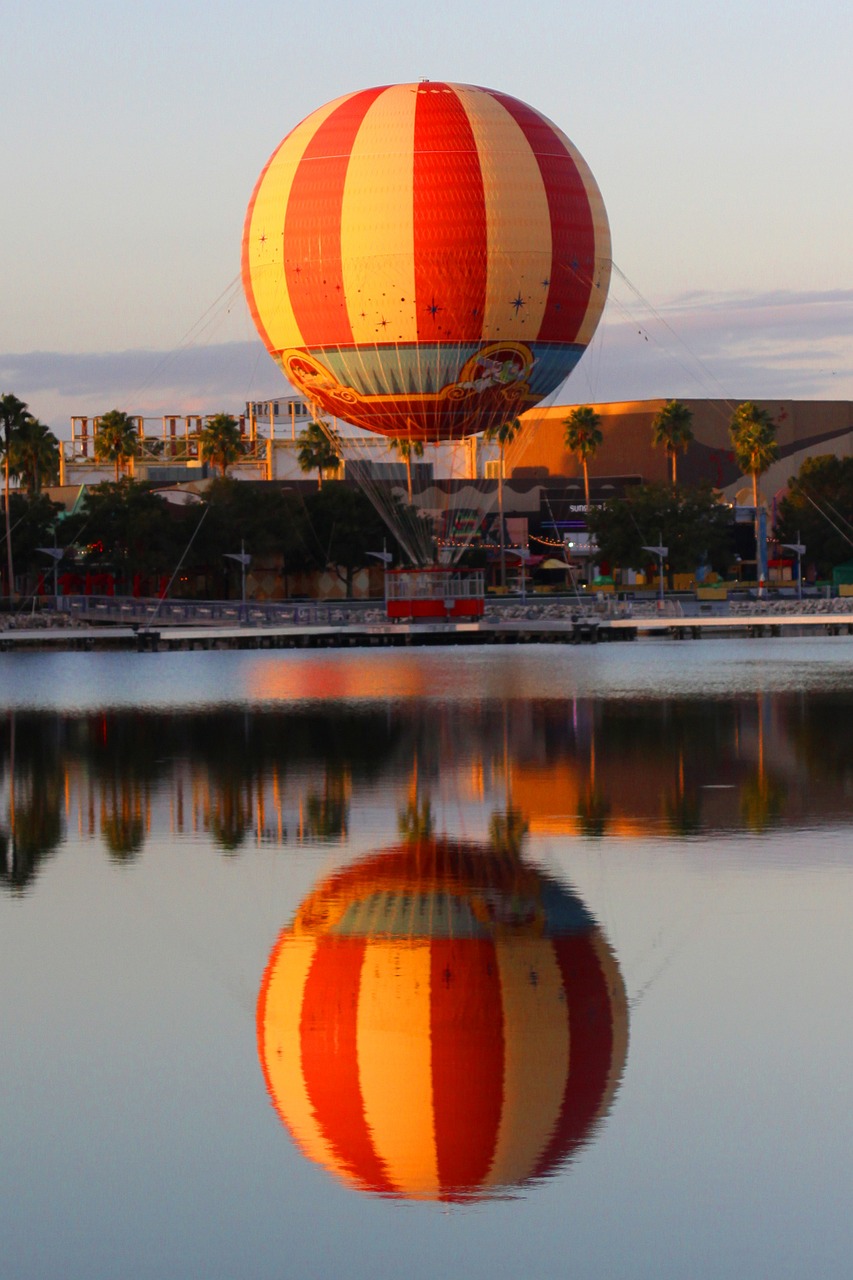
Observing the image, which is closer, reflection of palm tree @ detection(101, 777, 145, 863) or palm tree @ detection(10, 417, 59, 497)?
reflection of palm tree @ detection(101, 777, 145, 863)

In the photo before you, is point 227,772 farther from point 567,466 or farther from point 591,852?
point 567,466

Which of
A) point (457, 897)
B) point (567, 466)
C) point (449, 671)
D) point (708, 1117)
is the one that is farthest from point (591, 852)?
point (567, 466)

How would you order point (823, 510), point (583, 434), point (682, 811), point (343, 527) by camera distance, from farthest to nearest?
1. point (583, 434)
2. point (823, 510)
3. point (343, 527)
4. point (682, 811)

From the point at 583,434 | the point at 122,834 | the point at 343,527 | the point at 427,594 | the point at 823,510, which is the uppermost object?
the point at 583,434

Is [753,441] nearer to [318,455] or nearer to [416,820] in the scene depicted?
[318,455]

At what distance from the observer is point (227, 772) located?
3288cm

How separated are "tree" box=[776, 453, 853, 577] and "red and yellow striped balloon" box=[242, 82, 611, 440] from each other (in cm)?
7337

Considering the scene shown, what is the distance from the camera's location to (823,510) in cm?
Result: 14162

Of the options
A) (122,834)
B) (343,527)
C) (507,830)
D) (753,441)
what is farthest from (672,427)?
(122,834)

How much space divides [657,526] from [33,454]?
3902cm

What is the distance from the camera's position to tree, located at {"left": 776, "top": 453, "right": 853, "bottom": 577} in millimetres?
139625

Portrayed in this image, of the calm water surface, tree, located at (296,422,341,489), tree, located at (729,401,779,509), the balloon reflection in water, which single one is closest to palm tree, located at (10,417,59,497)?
tree, located at (296,422,341,489)

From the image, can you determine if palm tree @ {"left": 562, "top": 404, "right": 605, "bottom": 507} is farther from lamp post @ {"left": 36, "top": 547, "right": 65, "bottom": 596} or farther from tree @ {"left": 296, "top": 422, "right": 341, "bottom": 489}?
lamp post @ {"left": 36, "top": 547, "right": 65, "bottom": 596}

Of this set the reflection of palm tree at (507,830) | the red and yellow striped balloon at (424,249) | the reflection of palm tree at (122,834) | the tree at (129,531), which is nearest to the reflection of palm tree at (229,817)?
the reflection of palm tree at (122,834)
